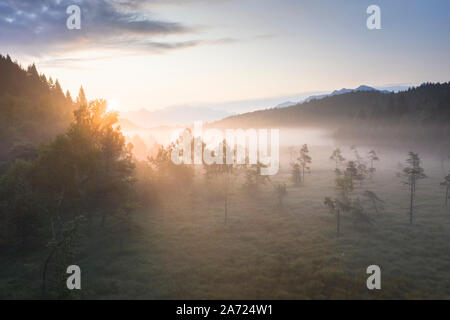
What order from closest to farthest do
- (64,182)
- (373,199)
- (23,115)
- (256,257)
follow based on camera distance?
(256,257)
(64,182)
(373,199)
(23,115)

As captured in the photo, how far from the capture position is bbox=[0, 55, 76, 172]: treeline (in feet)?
197

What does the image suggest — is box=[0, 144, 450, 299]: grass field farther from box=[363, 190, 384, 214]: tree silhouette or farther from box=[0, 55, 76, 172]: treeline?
box=[0, 55, 76, 172]: treeline

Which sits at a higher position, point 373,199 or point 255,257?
point 373,199

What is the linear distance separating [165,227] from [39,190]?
62.9ft

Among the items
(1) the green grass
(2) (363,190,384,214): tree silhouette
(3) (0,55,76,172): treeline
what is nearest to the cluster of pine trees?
(1) the green grass

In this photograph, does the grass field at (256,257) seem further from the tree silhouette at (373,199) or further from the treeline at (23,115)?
the treeline at (23,115)

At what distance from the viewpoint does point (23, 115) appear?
249ft

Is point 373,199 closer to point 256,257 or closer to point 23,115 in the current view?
point 256,257

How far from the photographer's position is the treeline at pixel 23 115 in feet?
197

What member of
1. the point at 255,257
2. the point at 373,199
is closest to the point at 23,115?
the point at 255,257

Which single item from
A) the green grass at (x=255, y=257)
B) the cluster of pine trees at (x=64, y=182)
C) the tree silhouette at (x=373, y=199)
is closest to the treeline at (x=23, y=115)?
the cluster of pine trees at (x=64, y=182)

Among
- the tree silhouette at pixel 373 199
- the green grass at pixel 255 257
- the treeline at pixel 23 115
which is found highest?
A: the treeline at pixel 23 115

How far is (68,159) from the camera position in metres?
36.1
